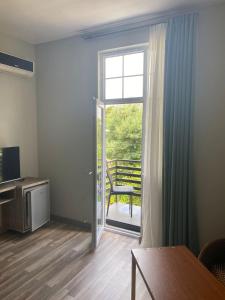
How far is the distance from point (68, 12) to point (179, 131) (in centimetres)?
183

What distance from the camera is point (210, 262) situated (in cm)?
190

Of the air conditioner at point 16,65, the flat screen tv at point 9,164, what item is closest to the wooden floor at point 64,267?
the flat screen tv at point 9,164

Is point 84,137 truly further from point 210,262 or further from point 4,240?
point 210,262

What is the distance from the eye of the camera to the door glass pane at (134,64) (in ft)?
9.73

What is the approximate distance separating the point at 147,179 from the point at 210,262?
1.12 metres

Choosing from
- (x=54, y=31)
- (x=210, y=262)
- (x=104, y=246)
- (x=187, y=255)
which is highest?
(x=54, y=31)

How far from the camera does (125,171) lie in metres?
4.59

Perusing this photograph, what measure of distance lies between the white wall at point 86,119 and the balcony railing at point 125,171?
1.27 m

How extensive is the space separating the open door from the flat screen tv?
119cm

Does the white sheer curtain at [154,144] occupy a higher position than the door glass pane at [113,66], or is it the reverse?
the door glass pane at [113,66]

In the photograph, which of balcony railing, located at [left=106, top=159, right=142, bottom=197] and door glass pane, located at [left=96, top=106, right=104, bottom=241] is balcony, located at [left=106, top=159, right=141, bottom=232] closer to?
balcony railing, located at [left=106, top=159, right=142, bottom=197]

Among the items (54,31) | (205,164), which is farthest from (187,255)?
(54,31)

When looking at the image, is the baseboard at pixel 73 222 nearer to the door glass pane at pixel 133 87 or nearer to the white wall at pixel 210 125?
the white wall at pixel 210 125

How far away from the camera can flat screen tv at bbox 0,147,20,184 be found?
2.96m
